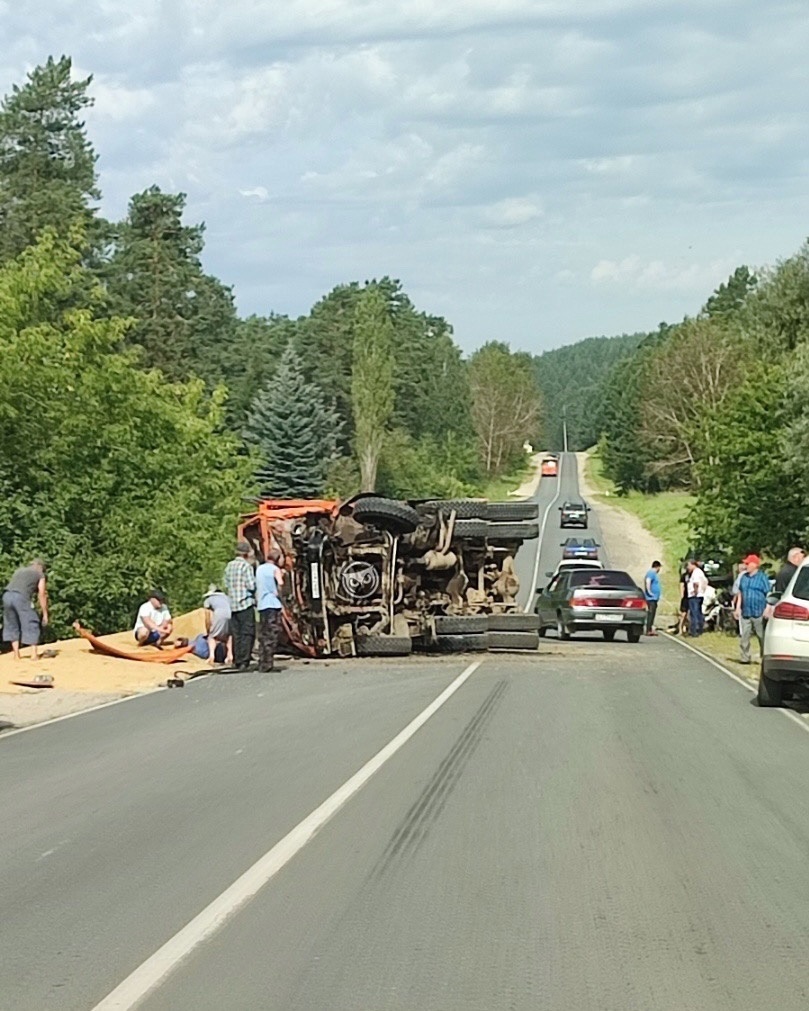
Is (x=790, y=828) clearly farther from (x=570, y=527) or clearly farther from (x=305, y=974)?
(x=570, y=527)

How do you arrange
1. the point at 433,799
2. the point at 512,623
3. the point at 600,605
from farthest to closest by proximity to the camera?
the point at 600,605 < the point at 512,623 < the point at 433,799

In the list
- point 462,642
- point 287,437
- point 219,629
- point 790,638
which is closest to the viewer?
point 790,638

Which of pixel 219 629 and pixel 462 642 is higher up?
pixel 219 629

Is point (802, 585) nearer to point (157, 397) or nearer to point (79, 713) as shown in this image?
point (79, 713)

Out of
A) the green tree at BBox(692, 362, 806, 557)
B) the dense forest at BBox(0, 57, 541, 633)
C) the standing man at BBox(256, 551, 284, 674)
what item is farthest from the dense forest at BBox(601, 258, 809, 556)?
the standing man at BBox(256, 551, 284, 674)

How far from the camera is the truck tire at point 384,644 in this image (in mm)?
23922

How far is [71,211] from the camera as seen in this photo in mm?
62188

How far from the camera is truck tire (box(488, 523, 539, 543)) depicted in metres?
24.6

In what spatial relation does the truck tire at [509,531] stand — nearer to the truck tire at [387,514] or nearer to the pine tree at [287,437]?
the truck tire at [387,514]

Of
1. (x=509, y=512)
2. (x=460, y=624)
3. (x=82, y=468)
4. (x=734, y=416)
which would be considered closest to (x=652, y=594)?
(x=734, y=416)

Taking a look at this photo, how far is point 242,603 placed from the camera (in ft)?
72.3

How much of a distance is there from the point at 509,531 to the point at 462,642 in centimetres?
192

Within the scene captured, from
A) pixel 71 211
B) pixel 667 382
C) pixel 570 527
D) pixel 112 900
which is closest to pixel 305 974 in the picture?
pixel 112 900

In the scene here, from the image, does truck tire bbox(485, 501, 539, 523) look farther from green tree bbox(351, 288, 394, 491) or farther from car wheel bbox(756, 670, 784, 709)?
green tree bbox(351, 288, 394, 491)
